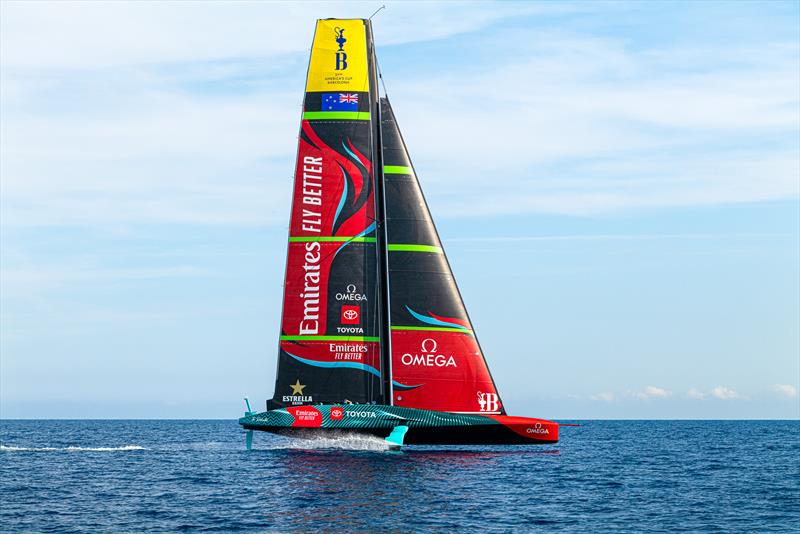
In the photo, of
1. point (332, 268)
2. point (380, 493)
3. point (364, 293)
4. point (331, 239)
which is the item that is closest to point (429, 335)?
point (364, 293)

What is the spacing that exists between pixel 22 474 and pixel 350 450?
12211mm

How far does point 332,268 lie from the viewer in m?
37.2

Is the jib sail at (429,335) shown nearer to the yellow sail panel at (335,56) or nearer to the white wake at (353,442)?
the white wake at (353,442)

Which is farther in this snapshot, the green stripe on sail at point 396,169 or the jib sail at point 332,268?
the green stripe on sail at point 396,169

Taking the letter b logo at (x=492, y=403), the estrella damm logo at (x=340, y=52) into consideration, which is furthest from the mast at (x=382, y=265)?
the letter b logo at (x=492, y=403)

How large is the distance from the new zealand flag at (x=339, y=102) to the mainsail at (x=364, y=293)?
0.12ft

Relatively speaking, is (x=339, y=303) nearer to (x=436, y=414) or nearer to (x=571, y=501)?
(x=436, y=414)

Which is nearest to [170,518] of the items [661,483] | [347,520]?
[347,520]

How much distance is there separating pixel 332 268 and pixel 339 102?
20.6ft

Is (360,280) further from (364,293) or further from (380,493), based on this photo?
(380,493)

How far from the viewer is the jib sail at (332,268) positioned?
36.9 meters

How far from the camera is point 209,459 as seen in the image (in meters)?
44.2

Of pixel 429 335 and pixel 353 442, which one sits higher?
pixel 429 335

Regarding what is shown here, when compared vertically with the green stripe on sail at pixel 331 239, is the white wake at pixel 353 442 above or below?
below
